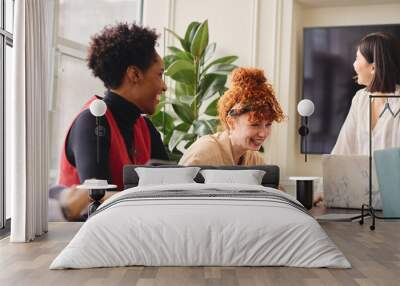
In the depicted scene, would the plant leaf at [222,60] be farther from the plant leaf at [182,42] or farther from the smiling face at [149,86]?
the smiling face at [149,86]

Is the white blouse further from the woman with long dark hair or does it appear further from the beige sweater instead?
the beige sweater

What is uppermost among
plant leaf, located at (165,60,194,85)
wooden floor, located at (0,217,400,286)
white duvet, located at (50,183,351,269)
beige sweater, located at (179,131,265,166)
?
plant leaf, located at (165,60,194,85)

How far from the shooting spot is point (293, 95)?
663 cm

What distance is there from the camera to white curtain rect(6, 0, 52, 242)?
464cm

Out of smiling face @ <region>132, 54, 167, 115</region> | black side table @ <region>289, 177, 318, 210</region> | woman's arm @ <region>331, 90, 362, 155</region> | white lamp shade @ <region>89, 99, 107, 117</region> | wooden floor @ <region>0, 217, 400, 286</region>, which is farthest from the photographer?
woman's arm @ <region>331, 90, 362, 155</region>

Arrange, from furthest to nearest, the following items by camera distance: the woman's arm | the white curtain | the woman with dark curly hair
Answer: the woman's arm → the woman with dark curly hair → the white curtain

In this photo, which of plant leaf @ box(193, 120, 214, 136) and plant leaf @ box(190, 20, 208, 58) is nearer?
plant leaf @ box(193, 120, 214, 136)

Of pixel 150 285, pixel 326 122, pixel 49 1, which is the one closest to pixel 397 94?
pixel 326 122

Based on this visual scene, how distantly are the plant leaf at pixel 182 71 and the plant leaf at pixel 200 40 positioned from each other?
15 centimetres

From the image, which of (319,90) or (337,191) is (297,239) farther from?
(319,90)

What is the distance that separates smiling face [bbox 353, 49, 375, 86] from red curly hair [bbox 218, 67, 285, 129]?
1.09 meters

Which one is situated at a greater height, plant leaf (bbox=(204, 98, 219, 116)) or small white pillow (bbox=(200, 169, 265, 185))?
plant leaf (bbox=(204, 98, 219, 116))

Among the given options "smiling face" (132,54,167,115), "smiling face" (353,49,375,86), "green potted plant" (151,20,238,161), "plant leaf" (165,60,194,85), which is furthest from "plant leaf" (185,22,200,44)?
"smiling face" (353,49,375,86)

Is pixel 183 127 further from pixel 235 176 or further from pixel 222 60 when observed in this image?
pixel 235 176
